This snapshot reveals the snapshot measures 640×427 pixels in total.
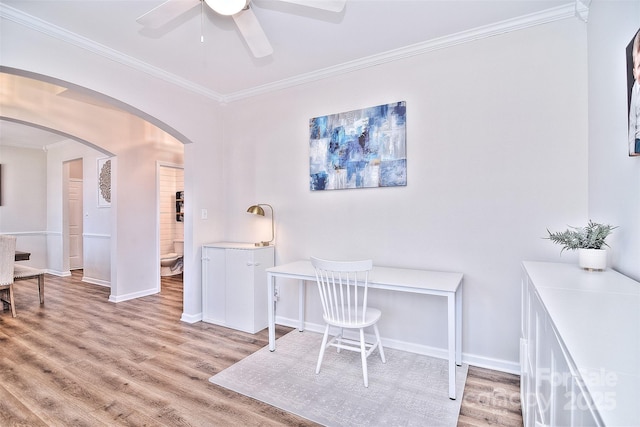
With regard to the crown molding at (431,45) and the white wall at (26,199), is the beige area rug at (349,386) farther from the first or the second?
the white wall at (26,199)

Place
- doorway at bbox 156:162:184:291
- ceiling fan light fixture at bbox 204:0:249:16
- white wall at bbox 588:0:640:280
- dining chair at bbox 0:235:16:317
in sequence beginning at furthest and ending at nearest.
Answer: doorway at bbox 156:162:184:291 → dining chair at bbox 0:235:16:317 → ceiling fan light fixture at bbox 204:0:249:16 → white wall at bbox 588:0:640:280

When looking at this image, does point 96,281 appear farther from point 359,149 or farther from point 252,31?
point 252,31

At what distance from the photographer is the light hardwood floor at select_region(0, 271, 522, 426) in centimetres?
184

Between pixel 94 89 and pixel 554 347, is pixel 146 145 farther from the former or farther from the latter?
pixel 554 347

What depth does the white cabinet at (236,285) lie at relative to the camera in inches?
124

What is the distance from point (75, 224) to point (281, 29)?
655 cm

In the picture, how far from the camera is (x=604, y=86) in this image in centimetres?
180

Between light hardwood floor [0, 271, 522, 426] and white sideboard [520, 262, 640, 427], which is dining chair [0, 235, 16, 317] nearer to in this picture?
light hardwood floor [0, 271, 522, 426]

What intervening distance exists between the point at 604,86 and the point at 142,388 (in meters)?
3.53

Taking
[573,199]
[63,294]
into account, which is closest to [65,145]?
[63,294]

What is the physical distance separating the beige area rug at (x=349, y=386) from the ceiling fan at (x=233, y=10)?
7.87 feet

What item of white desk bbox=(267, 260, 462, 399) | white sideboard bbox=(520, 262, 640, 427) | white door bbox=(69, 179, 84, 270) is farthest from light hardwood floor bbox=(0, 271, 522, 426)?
white door bbox=(69, 179, 84, 270)

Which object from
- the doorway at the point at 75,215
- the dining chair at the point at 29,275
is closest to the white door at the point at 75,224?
the doorway at the point at 75,215

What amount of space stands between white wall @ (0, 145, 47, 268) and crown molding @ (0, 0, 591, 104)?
16.5 ft
